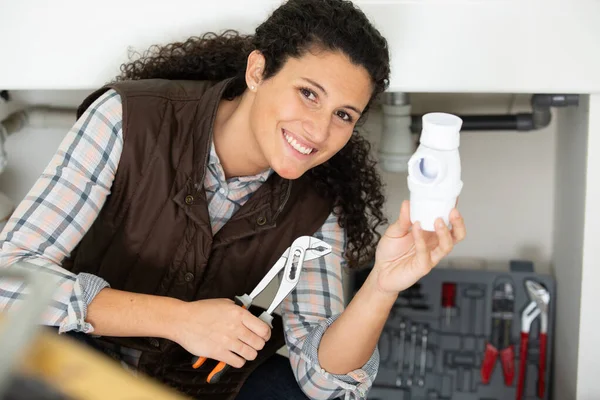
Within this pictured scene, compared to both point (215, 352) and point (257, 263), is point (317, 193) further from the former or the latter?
point (215, 352)

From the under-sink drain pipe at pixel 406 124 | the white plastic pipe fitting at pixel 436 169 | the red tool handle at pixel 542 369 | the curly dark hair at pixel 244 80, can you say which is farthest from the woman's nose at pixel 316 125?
the red tool handle at pixel 542 369

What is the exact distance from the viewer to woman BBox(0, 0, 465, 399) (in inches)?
44.9

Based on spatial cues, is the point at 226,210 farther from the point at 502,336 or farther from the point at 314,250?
the point at 502,336

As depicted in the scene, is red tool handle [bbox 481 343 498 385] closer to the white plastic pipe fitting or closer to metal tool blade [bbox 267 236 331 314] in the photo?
metal tool blade [bbox 267 236 331 314]

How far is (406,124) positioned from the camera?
1.65 metres

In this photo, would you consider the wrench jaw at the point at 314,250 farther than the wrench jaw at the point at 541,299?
No

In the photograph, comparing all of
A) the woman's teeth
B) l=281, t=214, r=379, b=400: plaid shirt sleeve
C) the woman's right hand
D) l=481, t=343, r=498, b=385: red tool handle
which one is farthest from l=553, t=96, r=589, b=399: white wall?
the woman's right hand

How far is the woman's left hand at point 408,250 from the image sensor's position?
3.26ft

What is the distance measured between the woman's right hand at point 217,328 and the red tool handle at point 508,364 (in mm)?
834

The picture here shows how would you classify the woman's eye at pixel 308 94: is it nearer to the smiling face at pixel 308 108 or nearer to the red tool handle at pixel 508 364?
the smiling face at pixel 308 108

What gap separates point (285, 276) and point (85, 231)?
33 cm

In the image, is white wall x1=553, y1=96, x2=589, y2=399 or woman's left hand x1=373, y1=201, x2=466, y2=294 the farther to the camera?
white wall x1=553, y1=96, x2=589, y2=399

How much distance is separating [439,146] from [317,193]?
473 millimetres

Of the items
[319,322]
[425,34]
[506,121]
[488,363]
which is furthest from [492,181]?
[319,322]
